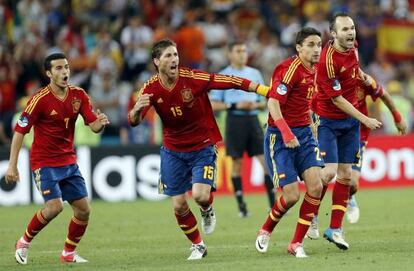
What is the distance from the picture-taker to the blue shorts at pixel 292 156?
39.2ft

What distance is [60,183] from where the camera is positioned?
1235cm

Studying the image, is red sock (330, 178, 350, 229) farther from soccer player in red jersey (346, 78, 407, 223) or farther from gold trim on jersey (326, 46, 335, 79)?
gold trim on jersey (326, 46, 335, 79)

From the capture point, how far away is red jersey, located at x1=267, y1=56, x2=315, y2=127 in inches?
465

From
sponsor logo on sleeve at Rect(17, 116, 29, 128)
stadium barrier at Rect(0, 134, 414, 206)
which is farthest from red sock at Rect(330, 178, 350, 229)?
stadium barrier at Rect(0, 134, 414, 206)

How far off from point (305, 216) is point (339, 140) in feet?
4.71

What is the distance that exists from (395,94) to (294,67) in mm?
13527

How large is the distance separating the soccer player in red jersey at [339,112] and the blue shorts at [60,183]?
2890 millimetres

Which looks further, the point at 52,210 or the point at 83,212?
the point at 83,212

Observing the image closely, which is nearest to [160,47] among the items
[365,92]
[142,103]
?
[142,103]

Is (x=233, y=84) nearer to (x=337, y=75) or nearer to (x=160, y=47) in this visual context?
(x=160, y=47)

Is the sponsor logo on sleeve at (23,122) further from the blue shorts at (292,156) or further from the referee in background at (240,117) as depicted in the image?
the referee in background at (240,117)

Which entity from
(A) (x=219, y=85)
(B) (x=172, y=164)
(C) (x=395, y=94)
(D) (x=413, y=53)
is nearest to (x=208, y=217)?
(B) (x=172, y=164)

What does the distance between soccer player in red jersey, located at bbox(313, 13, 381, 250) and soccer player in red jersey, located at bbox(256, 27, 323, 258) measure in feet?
1.21

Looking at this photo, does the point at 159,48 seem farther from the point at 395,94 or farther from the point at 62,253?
the point at 395,94
